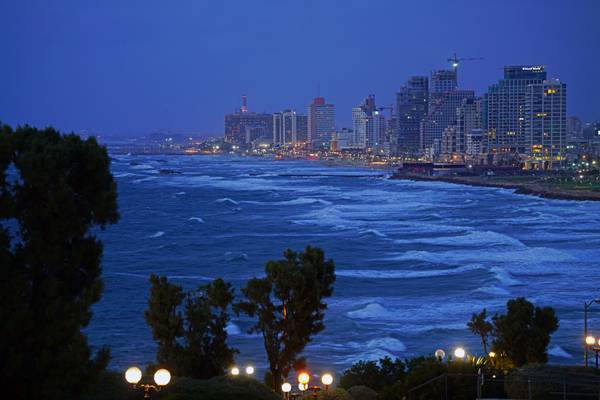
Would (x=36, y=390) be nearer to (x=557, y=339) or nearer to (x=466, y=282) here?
(x=557, y=339)

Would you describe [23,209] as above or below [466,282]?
above

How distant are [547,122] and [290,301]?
144373 millimetres

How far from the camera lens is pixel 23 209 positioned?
856cm

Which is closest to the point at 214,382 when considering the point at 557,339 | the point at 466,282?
the point at 557,339

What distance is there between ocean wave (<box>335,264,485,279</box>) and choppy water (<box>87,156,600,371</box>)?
78 mm

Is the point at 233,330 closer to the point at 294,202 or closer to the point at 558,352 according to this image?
the point at 558,352

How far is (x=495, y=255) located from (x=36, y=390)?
31995 millimetres

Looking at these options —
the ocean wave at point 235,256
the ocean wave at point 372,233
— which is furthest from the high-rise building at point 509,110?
the ocean wave at point 235,256

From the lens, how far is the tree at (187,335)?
43.4ft

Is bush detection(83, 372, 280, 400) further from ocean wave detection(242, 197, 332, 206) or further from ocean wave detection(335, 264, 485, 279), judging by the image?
ocean wave detection(242, 197, 332, 206)

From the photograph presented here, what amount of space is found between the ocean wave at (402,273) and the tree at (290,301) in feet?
61.3

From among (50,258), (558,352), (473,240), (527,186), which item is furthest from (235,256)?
(527,186)

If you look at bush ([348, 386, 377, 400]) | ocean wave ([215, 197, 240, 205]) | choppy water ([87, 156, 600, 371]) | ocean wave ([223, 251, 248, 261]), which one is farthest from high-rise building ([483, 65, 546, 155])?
bush ([348, 386, 377, 400])

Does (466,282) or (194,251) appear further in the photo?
(194,251)
